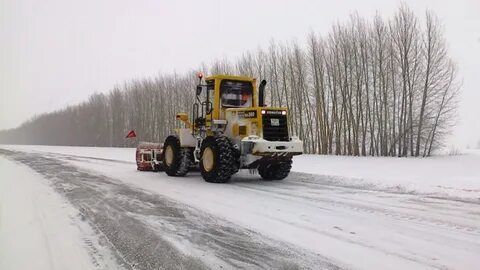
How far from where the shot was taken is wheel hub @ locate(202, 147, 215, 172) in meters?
12.1

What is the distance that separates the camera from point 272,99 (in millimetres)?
35656

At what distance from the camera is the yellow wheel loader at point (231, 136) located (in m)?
11.7

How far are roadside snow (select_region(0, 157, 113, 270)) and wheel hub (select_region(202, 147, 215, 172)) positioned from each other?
4161 mm

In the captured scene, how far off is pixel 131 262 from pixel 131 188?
661 cm

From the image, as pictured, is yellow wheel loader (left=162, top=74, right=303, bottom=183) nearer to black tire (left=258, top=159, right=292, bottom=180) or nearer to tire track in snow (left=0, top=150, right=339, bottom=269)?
black tire (left=258, top=159, right=292, bottom=180)

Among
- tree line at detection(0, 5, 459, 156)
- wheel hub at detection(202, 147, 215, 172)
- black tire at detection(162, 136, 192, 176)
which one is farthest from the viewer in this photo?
tree line at detection(0, 5, 459, 156)

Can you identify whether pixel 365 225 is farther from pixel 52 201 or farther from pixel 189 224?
pixel 52 201

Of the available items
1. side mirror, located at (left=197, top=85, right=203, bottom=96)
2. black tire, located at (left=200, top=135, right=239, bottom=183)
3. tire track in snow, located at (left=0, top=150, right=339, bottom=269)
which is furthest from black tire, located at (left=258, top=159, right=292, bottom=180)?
tire track in snow, located at (left=0, top=150, right=339, bottom=269)

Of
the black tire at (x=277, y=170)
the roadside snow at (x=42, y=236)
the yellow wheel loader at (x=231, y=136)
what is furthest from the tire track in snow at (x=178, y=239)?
the black tire at (x=277, y=170)

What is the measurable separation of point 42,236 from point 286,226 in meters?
3.38

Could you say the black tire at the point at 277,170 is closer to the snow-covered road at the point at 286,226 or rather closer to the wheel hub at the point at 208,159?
the wheel hub at the point at 208,159

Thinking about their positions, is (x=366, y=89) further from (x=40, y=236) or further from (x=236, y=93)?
(x=40, y=236)

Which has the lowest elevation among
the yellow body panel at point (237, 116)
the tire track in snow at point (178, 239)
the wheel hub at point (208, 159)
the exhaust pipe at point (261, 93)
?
the tire track in snow at point (178, 239)

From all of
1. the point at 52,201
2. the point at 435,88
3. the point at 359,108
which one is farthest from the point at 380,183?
the point at 359,108
